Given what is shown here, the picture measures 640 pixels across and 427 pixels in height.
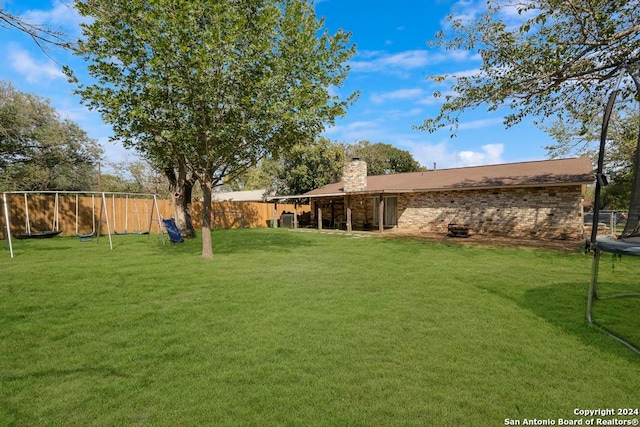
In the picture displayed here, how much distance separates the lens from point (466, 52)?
33.2 ft

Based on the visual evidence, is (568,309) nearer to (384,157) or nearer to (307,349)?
(307,349)

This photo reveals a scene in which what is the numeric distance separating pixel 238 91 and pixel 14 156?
2216 cm

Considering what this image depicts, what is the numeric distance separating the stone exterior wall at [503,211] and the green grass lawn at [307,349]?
26.0ft

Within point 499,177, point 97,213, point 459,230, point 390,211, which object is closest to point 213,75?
point 459,230

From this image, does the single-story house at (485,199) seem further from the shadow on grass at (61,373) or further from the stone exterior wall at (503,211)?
the shadow on grass at (61,373)

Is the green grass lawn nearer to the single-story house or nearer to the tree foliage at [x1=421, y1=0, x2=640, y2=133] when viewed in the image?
the tree foliage at [x1=421, y1=0, x2=640, y2=133]

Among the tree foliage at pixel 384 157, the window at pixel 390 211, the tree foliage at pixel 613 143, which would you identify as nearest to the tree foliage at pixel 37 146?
the window at pixel 390 211

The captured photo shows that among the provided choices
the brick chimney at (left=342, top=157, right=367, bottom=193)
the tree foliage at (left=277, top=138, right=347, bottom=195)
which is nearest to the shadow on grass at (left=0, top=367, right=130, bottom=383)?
the brick chimney at (left=342, top=157, right=367, bottom=193)

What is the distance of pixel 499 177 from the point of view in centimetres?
1648

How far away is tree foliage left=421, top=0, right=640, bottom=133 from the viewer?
25.5 feet

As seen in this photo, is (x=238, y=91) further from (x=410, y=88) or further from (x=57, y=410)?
(x=410, y=88)

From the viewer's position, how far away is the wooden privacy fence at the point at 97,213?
14.5 meters

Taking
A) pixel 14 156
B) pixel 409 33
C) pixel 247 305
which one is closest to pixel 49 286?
pixel 247 305

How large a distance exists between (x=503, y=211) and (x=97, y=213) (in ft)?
65.8
